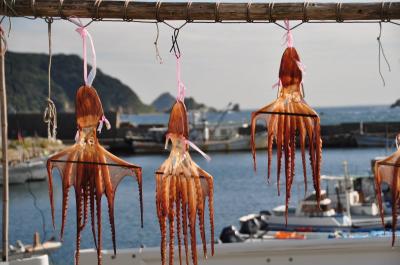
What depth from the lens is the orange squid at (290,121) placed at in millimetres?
3848

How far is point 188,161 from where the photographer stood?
3.90 metres

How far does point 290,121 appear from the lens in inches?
154

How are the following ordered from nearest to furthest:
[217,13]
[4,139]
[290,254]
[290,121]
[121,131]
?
[290,121]
[217,13]
[290,254]
[4,139]
[121,131]

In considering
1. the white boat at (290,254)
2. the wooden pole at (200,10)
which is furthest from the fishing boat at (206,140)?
the wooden pole at (200,10)

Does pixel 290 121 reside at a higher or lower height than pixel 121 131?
higher

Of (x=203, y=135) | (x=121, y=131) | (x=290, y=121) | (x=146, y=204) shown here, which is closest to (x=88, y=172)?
(x=290, y=121)

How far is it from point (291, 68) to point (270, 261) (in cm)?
353

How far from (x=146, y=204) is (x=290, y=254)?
47844 millimetres

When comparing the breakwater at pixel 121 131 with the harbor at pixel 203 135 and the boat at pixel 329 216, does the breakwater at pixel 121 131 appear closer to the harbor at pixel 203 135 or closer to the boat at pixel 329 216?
the harbor at pixel 203 135

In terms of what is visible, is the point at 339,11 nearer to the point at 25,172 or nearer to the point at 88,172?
the point at 88,172

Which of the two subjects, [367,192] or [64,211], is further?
[367,192]

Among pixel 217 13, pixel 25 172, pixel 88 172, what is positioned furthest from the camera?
pixel 25 172

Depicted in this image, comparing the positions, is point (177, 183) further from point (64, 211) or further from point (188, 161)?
point (64, 211)

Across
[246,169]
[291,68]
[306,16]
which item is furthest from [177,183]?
[246,169]
